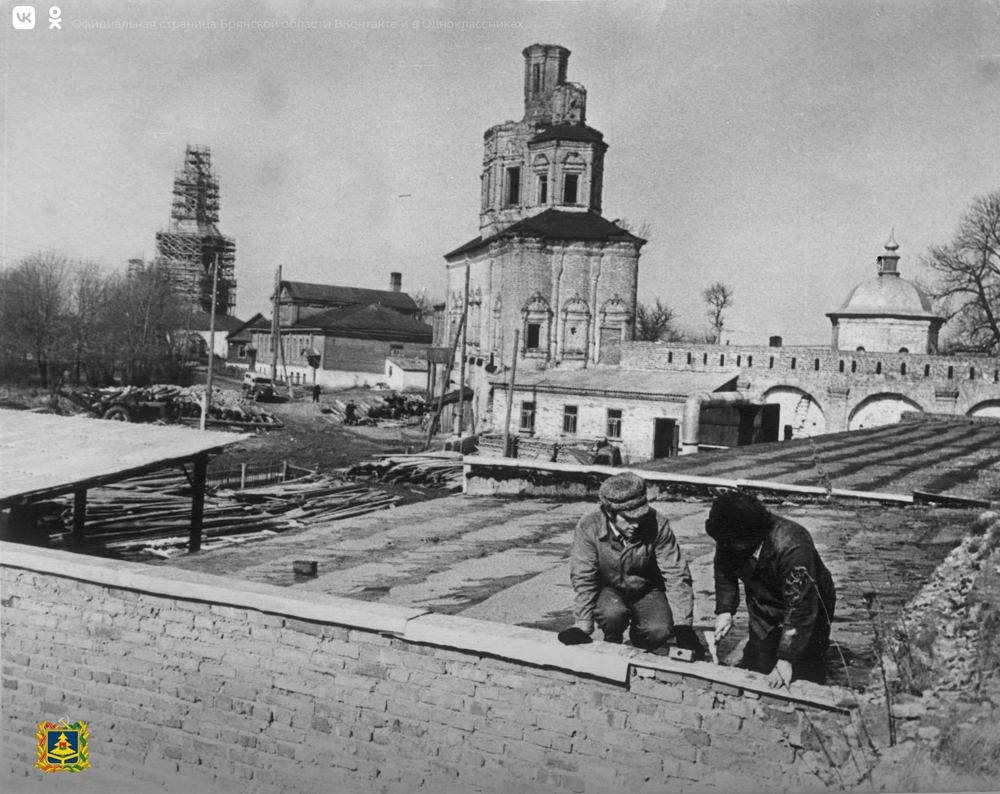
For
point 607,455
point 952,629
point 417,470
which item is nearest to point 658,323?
point 607,455

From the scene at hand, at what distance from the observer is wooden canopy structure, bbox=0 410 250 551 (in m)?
6.86

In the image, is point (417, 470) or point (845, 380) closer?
point (417, 470)

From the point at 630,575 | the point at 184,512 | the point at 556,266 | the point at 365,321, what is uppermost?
the point at 556,266

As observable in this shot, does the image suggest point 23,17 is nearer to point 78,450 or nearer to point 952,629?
point 78,450

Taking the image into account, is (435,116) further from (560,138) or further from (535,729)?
(560,138)

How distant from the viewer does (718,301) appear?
145 ft

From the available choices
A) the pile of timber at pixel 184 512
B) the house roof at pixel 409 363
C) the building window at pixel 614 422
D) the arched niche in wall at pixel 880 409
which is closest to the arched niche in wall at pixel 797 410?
the arched niche in wall at pixel 880 409

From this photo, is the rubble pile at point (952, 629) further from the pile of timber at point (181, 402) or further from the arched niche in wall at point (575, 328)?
the arched niche in wall at point (575, 328)

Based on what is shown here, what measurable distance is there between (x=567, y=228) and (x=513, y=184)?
15.6ft

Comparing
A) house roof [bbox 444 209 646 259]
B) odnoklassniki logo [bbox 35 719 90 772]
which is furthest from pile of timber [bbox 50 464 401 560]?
house roof [bbox 444 209 646 259]

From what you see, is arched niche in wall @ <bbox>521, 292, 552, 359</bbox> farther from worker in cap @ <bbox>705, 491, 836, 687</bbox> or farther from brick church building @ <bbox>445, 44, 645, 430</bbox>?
worker in cap @ <bbox>705, 491, 836, 687</bbox>

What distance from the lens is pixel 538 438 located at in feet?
86.4

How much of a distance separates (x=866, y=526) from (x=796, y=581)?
4519 mm

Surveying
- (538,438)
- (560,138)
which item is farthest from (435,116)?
(560,138)
